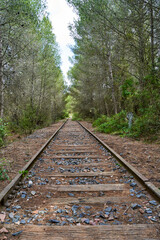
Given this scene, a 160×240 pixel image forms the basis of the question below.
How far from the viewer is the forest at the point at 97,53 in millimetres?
7316

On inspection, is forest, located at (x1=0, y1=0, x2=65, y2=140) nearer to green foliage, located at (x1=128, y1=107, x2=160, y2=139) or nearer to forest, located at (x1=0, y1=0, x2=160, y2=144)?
forest, located at (x1=0, y1=0, x2=160, y2=144)

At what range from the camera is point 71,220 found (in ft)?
6.93

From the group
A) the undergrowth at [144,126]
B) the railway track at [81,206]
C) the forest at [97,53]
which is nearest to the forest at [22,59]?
the forest at [97,53]

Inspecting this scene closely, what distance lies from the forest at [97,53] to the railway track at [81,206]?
2.78 meters

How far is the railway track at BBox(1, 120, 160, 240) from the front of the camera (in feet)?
6.19

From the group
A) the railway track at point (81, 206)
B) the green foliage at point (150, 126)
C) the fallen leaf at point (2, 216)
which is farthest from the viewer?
the green foliage at point (150, 126)

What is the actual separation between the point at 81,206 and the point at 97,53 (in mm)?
13944

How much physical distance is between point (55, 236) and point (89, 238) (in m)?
0.35

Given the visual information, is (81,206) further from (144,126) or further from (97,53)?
(97,53)

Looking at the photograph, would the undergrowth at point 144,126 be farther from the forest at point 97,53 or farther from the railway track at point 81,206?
the railway track at point 81,206

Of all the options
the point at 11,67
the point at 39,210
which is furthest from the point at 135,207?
the point at 11,67

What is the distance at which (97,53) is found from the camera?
47.8ft

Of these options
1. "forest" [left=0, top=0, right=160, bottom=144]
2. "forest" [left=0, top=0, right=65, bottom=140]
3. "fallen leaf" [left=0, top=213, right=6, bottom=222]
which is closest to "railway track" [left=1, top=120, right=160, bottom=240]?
"fallen leaf" [left=0, top=213, right=6, bottom=222]

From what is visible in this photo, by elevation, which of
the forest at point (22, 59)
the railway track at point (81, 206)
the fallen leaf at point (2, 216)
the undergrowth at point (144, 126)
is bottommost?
the railway track at point (81, 206)
